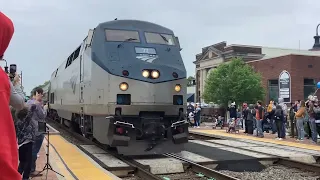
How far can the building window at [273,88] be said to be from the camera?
47.0 m

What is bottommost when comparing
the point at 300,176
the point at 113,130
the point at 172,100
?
the point at 300,176

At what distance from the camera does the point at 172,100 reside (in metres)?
9.91

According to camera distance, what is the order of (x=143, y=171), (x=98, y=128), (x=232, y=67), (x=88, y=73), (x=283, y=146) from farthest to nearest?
(x=232, y=67), (x=283, y=146), (x=88, y=73), (x=98, y=128), (x=143, y=171)

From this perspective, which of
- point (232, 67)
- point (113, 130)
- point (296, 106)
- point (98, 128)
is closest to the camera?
point (113, 130)

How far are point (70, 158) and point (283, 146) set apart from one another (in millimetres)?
7616

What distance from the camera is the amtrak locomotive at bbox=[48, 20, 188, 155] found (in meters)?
9.54

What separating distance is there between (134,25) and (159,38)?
0.79 meters

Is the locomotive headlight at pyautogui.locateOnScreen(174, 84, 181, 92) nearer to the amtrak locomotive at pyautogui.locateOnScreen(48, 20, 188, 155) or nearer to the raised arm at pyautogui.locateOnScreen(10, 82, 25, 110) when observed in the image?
the amtrak locomotive at pyautogui.locateOnScreen(48, 20, 188, 155)

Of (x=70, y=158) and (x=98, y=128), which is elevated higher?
(x=98, y=128)

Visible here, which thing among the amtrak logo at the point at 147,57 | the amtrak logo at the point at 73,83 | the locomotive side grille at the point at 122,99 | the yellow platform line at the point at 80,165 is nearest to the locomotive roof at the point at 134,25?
the amtrak logo at the point at 147,57

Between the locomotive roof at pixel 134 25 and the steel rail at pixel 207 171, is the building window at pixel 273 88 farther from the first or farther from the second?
the steel rail at pixel 207 171

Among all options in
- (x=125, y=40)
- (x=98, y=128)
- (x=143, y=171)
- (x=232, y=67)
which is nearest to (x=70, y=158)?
(x=98, y=128)

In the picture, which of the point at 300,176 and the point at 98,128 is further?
the point at 98,128

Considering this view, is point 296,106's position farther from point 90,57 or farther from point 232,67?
point 232,67
